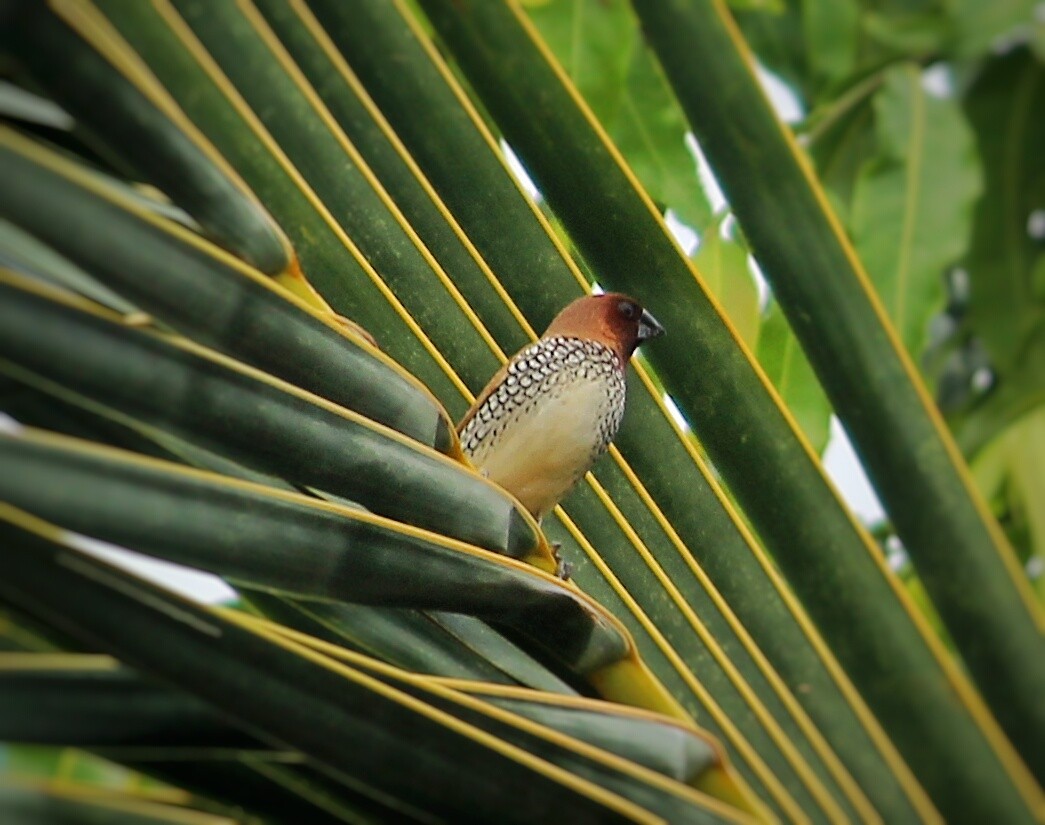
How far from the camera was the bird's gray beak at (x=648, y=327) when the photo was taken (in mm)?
915

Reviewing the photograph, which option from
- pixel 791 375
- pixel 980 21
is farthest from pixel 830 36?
pixel 791 375

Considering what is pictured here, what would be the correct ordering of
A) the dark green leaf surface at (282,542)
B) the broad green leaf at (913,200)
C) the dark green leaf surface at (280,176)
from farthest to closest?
the broad green leaf at (913,200)
the dark green leaf surface at (280,176)
the dark green leaf surface at (282,542)

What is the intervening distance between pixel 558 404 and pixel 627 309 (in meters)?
0.12

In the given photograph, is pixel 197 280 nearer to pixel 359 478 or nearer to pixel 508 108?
pixel 359 478

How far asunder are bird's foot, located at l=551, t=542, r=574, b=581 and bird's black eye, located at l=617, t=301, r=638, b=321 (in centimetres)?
19

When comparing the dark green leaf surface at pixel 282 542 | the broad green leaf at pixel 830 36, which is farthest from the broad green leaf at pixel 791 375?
the broad green leaf at pixel 830 36

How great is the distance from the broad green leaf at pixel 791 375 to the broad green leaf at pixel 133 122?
603mm

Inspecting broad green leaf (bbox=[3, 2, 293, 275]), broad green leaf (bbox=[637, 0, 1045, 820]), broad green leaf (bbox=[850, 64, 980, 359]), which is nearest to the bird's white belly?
broad green leaf (bbox=[637, 0, 1045, 820])

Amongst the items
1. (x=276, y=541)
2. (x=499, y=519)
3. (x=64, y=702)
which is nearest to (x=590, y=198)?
(x=499, y=519)

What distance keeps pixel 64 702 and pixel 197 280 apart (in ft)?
0.79

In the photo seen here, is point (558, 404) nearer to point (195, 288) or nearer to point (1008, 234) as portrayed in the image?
point (195, 288)

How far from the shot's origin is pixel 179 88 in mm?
666

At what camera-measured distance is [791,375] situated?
1129 mm

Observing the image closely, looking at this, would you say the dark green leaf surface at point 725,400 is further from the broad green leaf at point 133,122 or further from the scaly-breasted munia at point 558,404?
the broad green leaf at point 133,122
